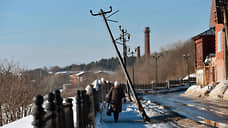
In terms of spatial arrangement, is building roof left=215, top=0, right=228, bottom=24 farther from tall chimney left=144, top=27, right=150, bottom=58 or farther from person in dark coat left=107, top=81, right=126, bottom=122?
tall chimney left=144, top=27, right=150, bottom=58

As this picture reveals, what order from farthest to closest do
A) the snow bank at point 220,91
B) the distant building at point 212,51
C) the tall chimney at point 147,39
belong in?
the tall chimney at point 147,39 < the distant building at point 212,51 < the snow bank at point 220,91

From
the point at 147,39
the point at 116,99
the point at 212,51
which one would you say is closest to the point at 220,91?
the point at 116,99

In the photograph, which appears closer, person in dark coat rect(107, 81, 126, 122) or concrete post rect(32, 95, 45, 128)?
concrete post rect(32, 95, 45, 128)

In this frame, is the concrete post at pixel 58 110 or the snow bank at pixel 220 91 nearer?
the concrete post at pixel 58 110

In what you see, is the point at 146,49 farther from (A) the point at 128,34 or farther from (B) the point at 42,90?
(A) the point at 128,34

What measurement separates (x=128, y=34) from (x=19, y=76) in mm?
15116

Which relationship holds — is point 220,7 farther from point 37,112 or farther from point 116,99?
point 37,112

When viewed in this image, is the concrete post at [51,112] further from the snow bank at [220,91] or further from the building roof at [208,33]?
the building roof at [208,33]

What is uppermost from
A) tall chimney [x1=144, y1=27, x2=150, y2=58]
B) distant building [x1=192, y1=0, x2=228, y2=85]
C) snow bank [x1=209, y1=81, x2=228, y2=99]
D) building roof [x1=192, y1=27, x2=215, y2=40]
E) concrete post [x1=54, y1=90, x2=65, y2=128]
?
tall chimney [x1=144, y1=27, x2=150, y2=58]

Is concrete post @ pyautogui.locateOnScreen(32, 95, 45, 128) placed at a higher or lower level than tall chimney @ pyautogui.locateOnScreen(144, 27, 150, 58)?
lower

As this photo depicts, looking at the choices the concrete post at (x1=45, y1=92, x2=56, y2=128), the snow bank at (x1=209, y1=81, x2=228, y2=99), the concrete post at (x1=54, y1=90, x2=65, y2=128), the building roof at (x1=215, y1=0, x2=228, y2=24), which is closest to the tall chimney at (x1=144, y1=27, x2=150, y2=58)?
the building roof at (x1=215, y1=0, x2=228, y2=24)

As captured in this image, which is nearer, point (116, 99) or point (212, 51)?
point (116, 99)

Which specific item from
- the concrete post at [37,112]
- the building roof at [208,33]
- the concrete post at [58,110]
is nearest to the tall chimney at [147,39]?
the building roof at [208,33]

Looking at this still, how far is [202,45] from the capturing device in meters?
46.8
